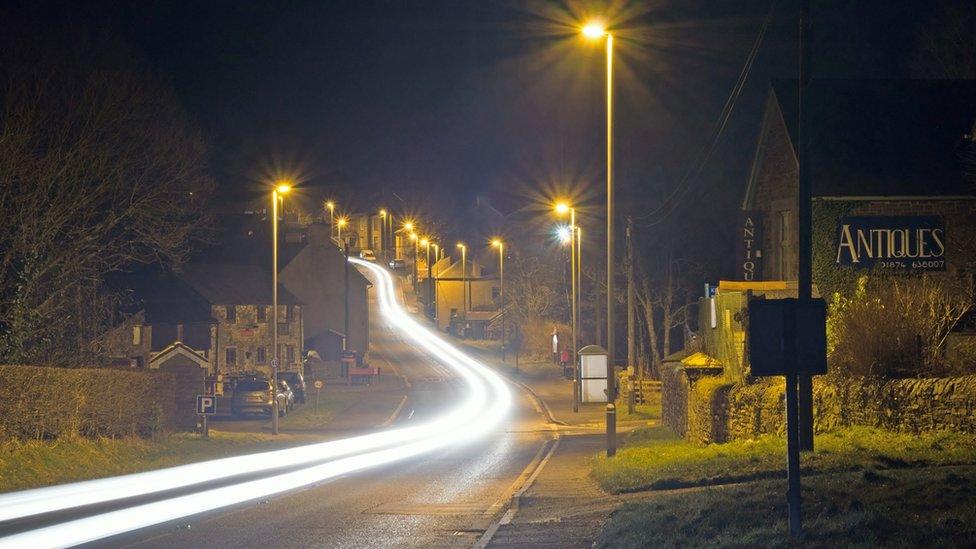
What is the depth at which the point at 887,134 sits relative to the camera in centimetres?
3575

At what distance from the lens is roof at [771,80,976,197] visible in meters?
33.7

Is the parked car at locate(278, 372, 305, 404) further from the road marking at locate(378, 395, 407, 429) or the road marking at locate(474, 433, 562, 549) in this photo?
the road marking at locate(474, 433, 562, 549)

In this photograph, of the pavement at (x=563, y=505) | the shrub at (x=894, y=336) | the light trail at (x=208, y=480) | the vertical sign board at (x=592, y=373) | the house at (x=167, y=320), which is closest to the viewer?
the pavement at (x=563, y=505)

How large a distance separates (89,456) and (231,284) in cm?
5627

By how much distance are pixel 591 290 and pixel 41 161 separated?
5297 centimetres

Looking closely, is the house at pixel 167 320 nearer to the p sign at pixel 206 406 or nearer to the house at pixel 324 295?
the house at pixel 324 295

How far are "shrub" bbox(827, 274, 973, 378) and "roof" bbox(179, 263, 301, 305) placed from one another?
57177 millimetres

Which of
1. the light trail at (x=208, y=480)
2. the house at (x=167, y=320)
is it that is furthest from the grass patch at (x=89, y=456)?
the house at (x=167, y=320)

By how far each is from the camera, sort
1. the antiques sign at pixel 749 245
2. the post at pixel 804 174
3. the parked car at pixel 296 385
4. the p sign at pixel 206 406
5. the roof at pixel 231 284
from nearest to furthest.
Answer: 1. the post at pixel 804 174
2. the p sign at pixel 206 406
3. the antiques sign at pixel 749 245
4. the parked car at pixel 296 385
5. the roof at pixel 231 284

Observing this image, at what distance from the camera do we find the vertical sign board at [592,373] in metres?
46.7

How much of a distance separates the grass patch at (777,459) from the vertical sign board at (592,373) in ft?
80.7

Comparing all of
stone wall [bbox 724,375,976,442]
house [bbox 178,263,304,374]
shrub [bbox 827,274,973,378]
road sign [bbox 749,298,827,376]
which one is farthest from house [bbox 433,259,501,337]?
road sign [bbox 749,298,827,376]

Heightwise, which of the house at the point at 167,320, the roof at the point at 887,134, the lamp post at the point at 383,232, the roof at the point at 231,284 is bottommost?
the house at the point at 167,320

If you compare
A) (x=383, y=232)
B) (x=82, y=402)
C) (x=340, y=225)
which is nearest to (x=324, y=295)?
(x=82, y=402)
